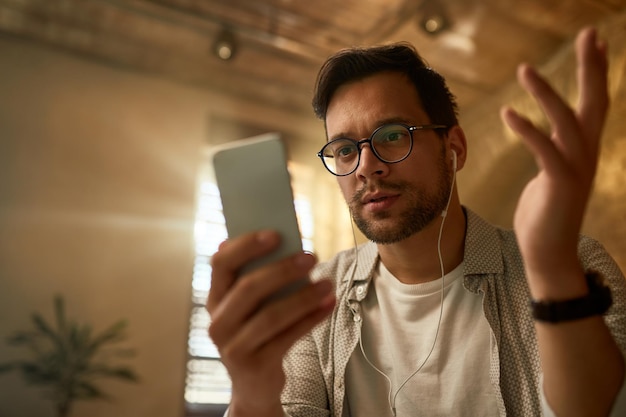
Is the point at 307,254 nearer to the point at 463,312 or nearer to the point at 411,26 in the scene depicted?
the point at 463,312

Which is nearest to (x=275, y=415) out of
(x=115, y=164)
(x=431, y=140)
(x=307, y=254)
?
(x=307, y=254)

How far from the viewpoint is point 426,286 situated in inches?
50.9

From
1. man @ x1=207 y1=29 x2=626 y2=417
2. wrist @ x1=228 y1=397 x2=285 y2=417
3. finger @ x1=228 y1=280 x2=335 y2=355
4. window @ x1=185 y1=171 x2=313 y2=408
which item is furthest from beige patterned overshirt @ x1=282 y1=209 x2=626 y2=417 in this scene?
window @ x1=185 y1=171 x2=313 y2=408

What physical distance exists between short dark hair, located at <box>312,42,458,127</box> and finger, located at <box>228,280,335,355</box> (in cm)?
91

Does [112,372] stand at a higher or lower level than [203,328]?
lower

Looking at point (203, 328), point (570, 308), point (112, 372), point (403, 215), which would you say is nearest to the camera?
point (570, 308)

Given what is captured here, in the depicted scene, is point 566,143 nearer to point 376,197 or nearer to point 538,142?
point 538,142

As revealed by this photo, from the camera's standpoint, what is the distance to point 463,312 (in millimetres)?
1235

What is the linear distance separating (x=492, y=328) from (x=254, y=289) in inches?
27.5

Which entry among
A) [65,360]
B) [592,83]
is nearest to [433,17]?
[592,83]

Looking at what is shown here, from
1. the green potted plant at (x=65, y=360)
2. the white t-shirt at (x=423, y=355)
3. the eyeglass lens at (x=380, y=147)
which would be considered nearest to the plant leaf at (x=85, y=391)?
the green potted plant at (x=65, y=360)

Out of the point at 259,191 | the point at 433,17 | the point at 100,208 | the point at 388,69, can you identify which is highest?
the point at 433,17

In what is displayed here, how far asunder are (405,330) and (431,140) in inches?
20.0

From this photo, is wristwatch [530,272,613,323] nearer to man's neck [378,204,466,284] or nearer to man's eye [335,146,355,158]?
man's neck [378,204,466,284]
